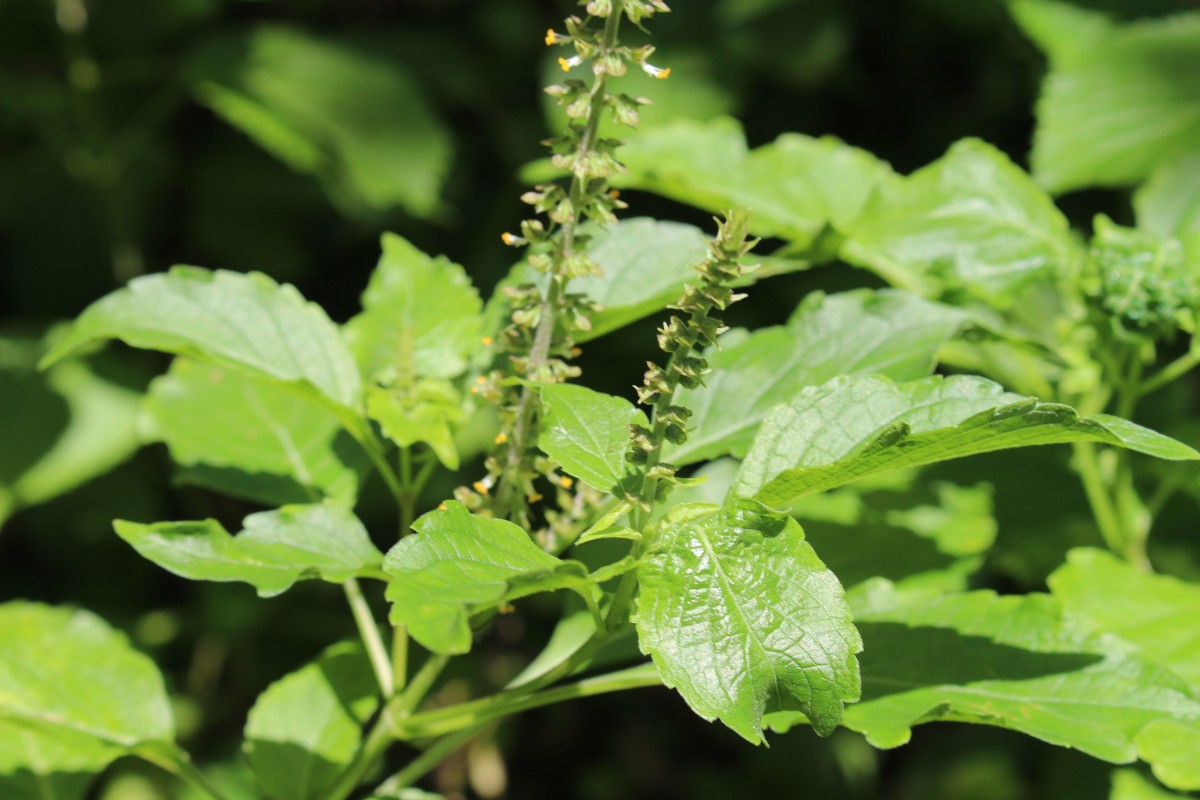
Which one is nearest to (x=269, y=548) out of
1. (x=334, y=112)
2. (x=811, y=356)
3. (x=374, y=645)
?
(x=374, y=645)

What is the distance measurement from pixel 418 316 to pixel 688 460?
18.2 inches

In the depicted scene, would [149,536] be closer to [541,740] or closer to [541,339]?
[541,339]

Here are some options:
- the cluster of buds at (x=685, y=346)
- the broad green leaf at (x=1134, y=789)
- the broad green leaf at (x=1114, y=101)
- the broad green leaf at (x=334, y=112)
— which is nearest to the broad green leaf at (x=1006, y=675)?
the cluster of buds at (x=685, y=346)

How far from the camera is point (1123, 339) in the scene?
1722 mm

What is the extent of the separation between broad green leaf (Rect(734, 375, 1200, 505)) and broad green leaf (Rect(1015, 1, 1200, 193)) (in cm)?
154

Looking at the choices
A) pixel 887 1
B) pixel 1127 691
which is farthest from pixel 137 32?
pixel 1127 691

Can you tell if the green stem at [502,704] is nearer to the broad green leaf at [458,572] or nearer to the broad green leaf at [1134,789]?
the broad green leaf at [458,572]

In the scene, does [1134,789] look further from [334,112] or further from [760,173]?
[334,112]

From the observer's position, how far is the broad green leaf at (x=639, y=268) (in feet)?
5.11

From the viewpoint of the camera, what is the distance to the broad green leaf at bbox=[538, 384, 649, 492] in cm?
126

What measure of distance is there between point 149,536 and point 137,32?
3.12m

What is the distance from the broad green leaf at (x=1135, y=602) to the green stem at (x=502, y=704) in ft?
2.21

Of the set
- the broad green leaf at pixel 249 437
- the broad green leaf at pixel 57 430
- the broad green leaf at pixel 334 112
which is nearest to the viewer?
the broad green leaf at pixel 249 437

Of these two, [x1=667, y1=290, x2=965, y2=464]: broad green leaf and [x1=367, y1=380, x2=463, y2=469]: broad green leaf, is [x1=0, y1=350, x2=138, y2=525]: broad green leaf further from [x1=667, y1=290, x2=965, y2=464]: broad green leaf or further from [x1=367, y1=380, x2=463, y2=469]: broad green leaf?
[x1=667, y1=290, x2=965, y2=464]: broad green leaf
